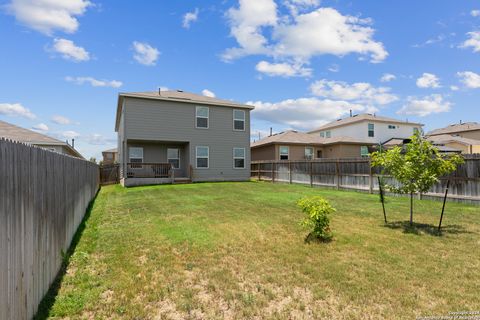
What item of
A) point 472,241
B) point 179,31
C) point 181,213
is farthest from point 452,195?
point 179,31

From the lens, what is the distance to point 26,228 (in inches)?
109

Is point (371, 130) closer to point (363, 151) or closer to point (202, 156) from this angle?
point (363, 151)

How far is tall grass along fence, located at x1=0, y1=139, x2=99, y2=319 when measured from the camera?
2.26 metres

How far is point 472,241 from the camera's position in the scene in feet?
18.0

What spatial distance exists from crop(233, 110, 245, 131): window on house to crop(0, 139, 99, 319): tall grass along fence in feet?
58.0

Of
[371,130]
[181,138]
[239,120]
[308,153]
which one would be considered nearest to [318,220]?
[181,138]

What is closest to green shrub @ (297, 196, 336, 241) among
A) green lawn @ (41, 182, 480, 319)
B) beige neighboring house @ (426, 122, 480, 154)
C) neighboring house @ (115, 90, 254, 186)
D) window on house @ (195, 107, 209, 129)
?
green lawn @ (41, 182, 480, 319)

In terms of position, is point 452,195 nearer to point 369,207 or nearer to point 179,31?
point 369,207

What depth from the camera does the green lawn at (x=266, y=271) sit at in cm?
311

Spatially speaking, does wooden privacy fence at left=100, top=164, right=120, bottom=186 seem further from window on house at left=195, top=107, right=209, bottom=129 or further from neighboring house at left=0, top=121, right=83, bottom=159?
window on house at left=195, top=107, right=209, bottom=129

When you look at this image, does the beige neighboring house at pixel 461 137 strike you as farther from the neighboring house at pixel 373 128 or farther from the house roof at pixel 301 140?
the house roof at pixel 301 140

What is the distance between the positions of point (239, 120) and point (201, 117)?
301cm

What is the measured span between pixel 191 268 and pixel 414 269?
10.8 ft

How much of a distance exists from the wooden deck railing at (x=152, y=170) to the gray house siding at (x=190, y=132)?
1.03 m
